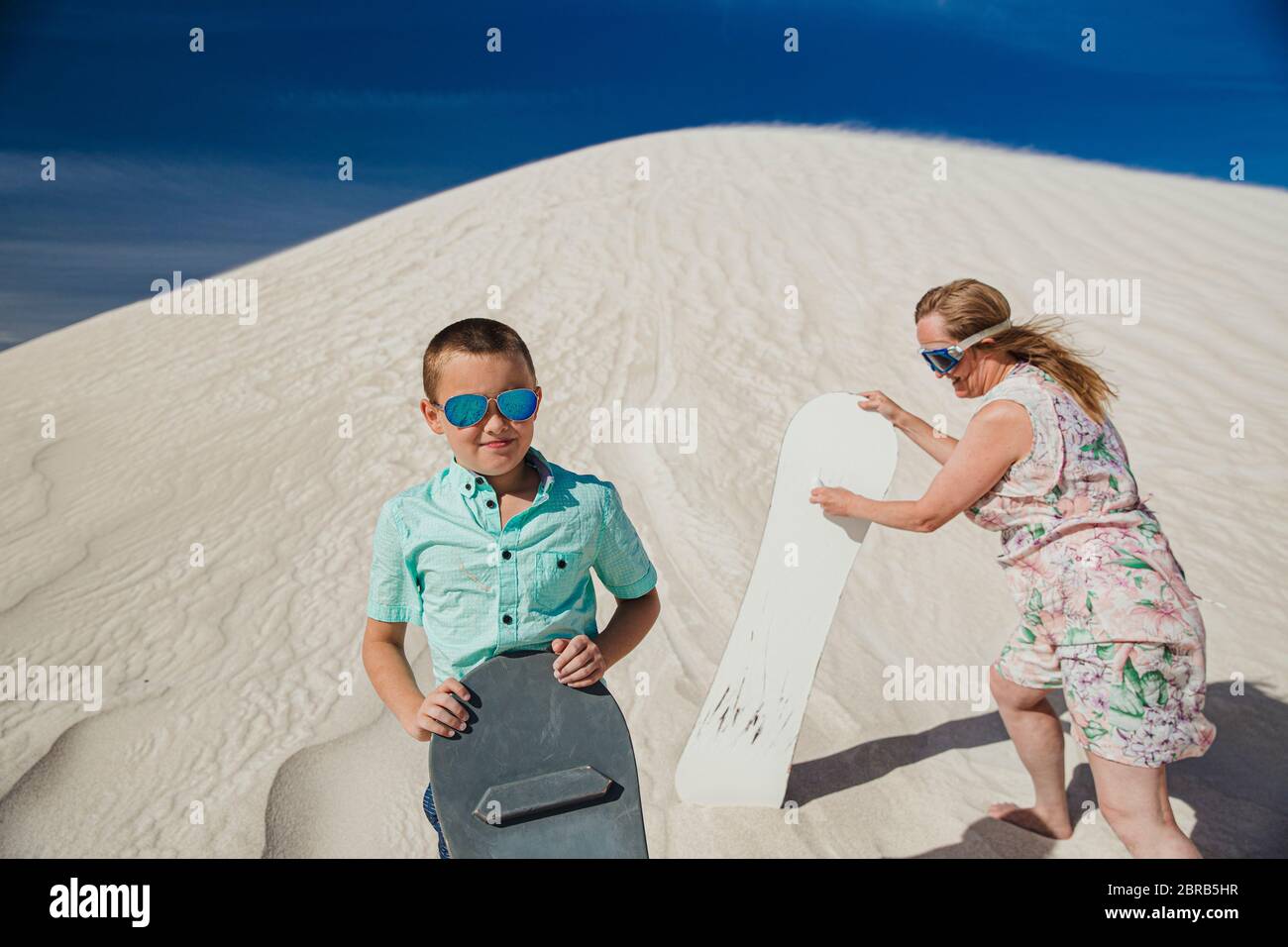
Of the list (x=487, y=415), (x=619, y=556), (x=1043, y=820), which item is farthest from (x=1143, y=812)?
(x=487, y=415)

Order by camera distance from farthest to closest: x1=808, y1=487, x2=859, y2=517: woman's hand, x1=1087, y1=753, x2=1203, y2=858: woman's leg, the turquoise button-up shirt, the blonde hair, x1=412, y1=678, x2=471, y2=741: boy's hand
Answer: x1=808, y1=487, x2=859, y2=517: woman's hand
the blonde hair
x1=1087, y1=753, x2=1203, y2=858: woman's leg
the turquoise button-up shirt
x1=412, y1=678, x2=471, y2=741: boy's hand

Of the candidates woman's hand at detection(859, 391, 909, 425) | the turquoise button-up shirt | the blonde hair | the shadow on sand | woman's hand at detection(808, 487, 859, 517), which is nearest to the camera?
the turquoise button-up shirt

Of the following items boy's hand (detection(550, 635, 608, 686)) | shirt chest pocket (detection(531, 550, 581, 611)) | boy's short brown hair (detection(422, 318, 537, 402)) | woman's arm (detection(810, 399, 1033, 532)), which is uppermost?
boy's short brown hair (detection(422, 318, 537, 402))

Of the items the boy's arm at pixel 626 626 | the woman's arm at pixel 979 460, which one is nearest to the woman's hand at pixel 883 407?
the woman's arm at pixel 979 460

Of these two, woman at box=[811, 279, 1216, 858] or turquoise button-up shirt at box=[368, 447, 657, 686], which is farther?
woman at box=[811, 279, 1216, 858]

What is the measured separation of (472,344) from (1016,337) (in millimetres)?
1671

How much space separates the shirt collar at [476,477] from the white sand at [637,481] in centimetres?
165

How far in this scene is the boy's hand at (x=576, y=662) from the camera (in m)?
1.60

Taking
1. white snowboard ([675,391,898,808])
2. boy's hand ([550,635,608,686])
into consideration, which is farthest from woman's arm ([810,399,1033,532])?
boy's hand ([550,635,608,686])

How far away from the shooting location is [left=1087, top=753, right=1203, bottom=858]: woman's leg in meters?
2.25

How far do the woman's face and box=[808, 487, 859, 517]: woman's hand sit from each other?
1.44 ft

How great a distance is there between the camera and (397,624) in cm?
177

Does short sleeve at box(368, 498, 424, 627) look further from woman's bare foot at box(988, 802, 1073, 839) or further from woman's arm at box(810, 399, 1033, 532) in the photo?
woman's bare foot at box(988, 802, 1073, 839)

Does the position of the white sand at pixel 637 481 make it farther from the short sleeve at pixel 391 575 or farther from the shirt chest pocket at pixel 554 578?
the shirt chest pocket at pixel 554 578
